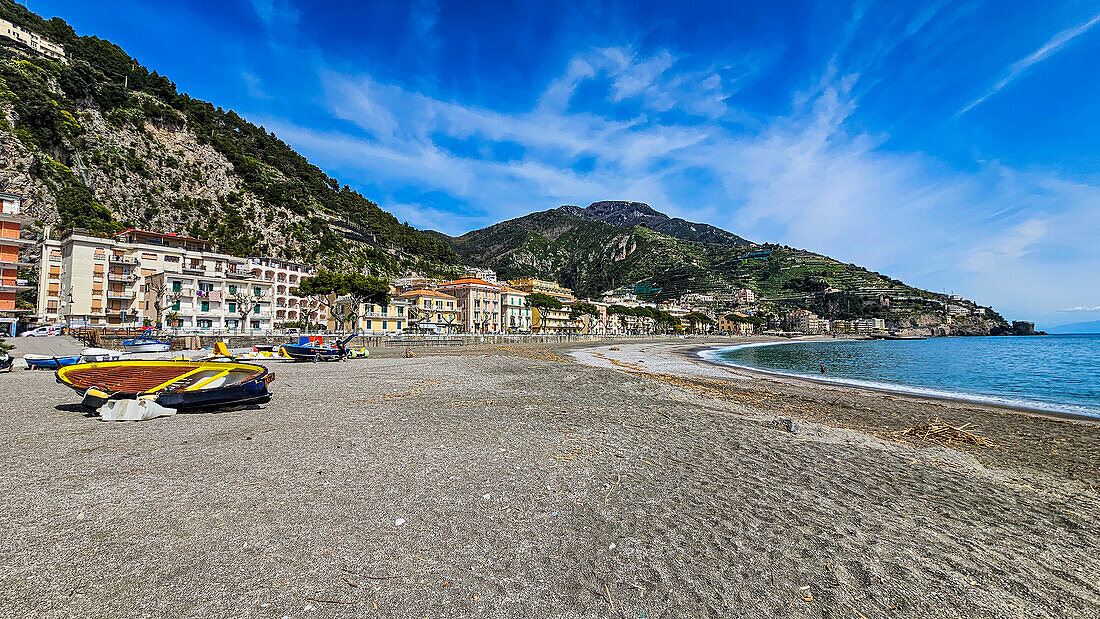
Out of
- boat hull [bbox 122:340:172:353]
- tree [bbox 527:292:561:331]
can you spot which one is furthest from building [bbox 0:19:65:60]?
tree [bbox 527:292:561:331]

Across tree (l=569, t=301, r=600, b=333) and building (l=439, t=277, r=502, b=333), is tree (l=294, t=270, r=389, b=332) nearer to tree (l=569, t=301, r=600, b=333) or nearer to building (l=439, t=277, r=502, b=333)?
building (l=439, t=277, r=502, b=333)

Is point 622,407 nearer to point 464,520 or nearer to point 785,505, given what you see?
point 785,505

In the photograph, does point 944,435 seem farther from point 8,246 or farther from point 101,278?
point 101,278

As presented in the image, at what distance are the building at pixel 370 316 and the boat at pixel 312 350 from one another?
3133 cm

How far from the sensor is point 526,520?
446 centimetres

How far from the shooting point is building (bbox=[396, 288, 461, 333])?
75188 mm

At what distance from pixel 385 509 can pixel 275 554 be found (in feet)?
3.84

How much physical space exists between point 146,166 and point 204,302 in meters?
51.7

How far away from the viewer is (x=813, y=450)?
7848mm

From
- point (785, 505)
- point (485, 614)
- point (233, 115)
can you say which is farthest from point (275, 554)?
point (233, 115)

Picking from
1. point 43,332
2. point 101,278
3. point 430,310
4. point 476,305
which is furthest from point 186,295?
point 476,305

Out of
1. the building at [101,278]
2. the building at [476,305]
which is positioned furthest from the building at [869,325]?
the building at [101,278]

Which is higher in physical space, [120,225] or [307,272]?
[120,225]

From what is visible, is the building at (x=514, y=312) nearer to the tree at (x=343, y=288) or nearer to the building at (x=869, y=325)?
the tree at (x=343, y=288)
